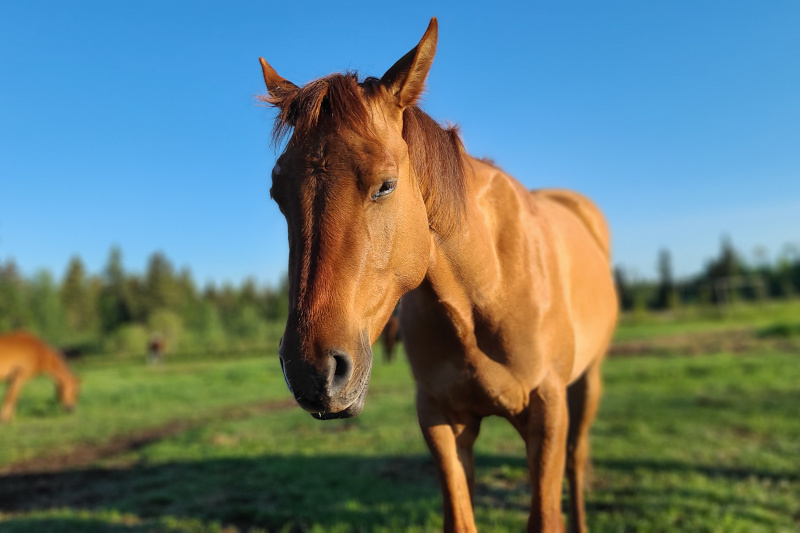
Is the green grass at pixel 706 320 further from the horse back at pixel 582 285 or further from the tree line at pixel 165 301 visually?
the horse back at pixel 582 285

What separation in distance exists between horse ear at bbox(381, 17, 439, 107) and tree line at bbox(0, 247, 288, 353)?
1479 inches

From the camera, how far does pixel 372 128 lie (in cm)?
159

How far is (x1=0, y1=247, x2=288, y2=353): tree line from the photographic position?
3841cm

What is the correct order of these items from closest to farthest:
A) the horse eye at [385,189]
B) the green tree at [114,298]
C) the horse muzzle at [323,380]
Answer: the horse muzzle at [323,380], the horse eye at [385,189], the green tree at [114,298]

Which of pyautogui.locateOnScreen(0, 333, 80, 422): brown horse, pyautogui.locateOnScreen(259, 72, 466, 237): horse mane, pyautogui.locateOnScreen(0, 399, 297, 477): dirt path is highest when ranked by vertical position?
pyautogui.locateOnScreen(259, 72, 466, 237): horse mane

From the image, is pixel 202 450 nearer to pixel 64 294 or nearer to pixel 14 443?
pixel 14 443

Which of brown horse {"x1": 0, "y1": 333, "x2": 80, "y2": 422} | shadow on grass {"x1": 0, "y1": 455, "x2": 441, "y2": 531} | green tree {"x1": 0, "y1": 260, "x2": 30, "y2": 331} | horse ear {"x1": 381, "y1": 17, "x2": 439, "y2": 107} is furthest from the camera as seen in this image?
green tree {"x1": 0, "y1": 260, "x2": 30, "y2": 331}

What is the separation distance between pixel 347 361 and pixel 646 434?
6440 mm

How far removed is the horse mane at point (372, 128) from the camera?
158 centimetres

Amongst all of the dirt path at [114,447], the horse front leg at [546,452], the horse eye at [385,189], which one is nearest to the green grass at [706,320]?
the dirt path at [114,447]

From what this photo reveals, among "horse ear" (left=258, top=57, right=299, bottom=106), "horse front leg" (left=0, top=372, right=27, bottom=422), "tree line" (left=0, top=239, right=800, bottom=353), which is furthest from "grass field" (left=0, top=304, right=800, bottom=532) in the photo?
"tree line" (left=0, top=239, right=800, bottom=353)

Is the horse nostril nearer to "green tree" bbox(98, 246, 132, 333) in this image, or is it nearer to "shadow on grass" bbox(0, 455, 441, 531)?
"shadow on grass" bbox(0, 455, 441, 531)

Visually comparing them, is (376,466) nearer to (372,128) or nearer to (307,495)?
(307,495)

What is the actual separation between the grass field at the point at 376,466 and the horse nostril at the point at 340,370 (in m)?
2.81
